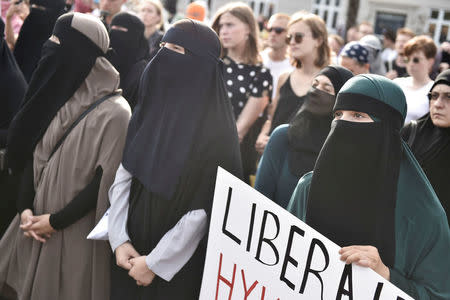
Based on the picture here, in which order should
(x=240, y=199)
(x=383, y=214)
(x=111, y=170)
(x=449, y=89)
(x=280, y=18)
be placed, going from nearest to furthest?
(x=383, y=214)
(x=240, y=199)
(x=111, y=170)
(x=449, y=89)
(x=280, y=18)

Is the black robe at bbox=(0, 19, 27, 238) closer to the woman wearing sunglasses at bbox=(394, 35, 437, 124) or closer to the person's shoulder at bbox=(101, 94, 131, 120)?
the person's shoulder at bbox=(101, 94, 131, 120)

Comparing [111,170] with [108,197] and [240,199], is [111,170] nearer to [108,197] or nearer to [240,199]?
[108,197]

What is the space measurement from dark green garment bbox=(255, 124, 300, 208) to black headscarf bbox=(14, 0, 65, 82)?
2503 millimetres

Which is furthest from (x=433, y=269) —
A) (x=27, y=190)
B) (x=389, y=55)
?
(x=389, y=55)

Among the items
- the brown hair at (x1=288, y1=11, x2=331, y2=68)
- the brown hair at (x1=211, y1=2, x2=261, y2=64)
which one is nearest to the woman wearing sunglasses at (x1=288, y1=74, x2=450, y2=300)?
the brown hair at (x1=288, y1=11, x2=331, y2=68)

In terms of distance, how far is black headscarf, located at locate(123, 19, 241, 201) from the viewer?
8.04 ft

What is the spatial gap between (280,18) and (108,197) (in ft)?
11.6

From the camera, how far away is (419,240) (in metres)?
1.98

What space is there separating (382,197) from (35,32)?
3.52m

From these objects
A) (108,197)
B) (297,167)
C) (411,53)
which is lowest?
(108,197)

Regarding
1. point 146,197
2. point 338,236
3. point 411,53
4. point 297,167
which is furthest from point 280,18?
point 338,236

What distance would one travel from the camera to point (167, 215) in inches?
100

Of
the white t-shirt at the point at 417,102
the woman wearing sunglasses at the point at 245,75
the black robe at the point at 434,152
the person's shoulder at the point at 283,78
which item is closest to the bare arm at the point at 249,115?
the woman wearing sunglasses at the point at 245,75

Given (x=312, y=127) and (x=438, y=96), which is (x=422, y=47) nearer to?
(x=438, y=96)
